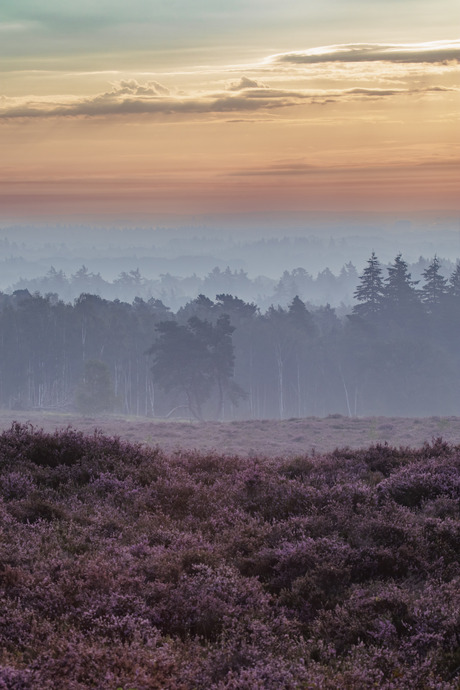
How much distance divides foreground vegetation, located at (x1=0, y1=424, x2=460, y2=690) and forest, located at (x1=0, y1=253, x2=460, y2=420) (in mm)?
82389

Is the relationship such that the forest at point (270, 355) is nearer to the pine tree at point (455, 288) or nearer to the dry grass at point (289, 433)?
the pine tree at point (455, 288)

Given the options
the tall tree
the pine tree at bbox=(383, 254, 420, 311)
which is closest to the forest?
the pine tree at bbox=(383, 254, 420, 311)

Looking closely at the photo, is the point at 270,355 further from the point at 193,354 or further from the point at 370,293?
the point at 193,354

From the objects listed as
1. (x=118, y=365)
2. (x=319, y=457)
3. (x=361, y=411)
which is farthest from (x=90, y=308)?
(x=319, y=457)

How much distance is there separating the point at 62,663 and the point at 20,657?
18.2 inches

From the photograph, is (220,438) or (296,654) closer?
(296,654)

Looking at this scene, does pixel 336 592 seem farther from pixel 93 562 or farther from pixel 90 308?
pixel 90 308

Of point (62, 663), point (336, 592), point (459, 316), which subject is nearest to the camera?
point (62, 663)

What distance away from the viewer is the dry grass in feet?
146

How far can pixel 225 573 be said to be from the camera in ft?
23.2

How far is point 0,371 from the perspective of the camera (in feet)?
335

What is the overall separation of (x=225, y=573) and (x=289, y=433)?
43986mm

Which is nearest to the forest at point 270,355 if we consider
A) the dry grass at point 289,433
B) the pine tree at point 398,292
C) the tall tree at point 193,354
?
the pine tree at point 398,292

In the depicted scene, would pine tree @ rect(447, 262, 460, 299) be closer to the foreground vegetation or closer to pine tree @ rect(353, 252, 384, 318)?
pine tree @ rect(353, 252, 384, 318)
